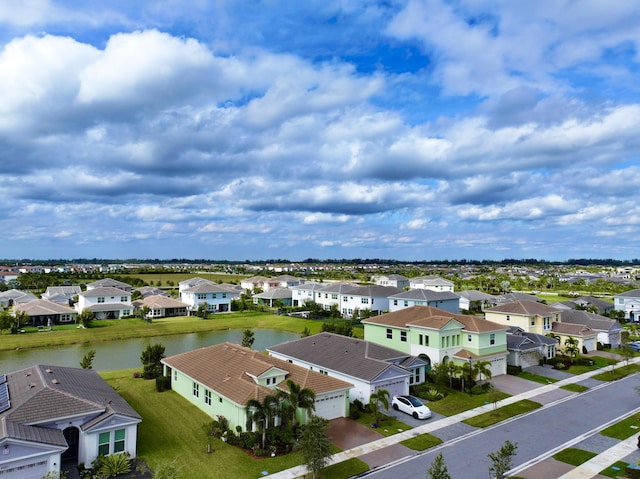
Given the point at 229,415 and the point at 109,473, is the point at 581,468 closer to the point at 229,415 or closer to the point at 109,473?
the point at 229,415

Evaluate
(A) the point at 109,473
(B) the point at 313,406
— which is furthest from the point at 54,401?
(B) the point at 313,406

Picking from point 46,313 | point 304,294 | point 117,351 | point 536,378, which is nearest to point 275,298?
point 304,294

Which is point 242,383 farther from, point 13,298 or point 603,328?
point 13,298

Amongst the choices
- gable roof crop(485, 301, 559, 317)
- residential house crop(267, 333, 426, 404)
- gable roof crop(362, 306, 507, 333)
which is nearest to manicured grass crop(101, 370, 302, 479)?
residential house crop(267, 333, 426, 404)

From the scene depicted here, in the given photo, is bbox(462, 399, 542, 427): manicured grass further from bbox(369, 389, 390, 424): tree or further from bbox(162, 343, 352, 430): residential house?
bbox(162, 343, 352, 430): residential house

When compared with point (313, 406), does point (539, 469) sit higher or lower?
lower

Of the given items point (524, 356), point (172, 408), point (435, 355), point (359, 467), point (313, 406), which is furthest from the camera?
point (524, 356)
